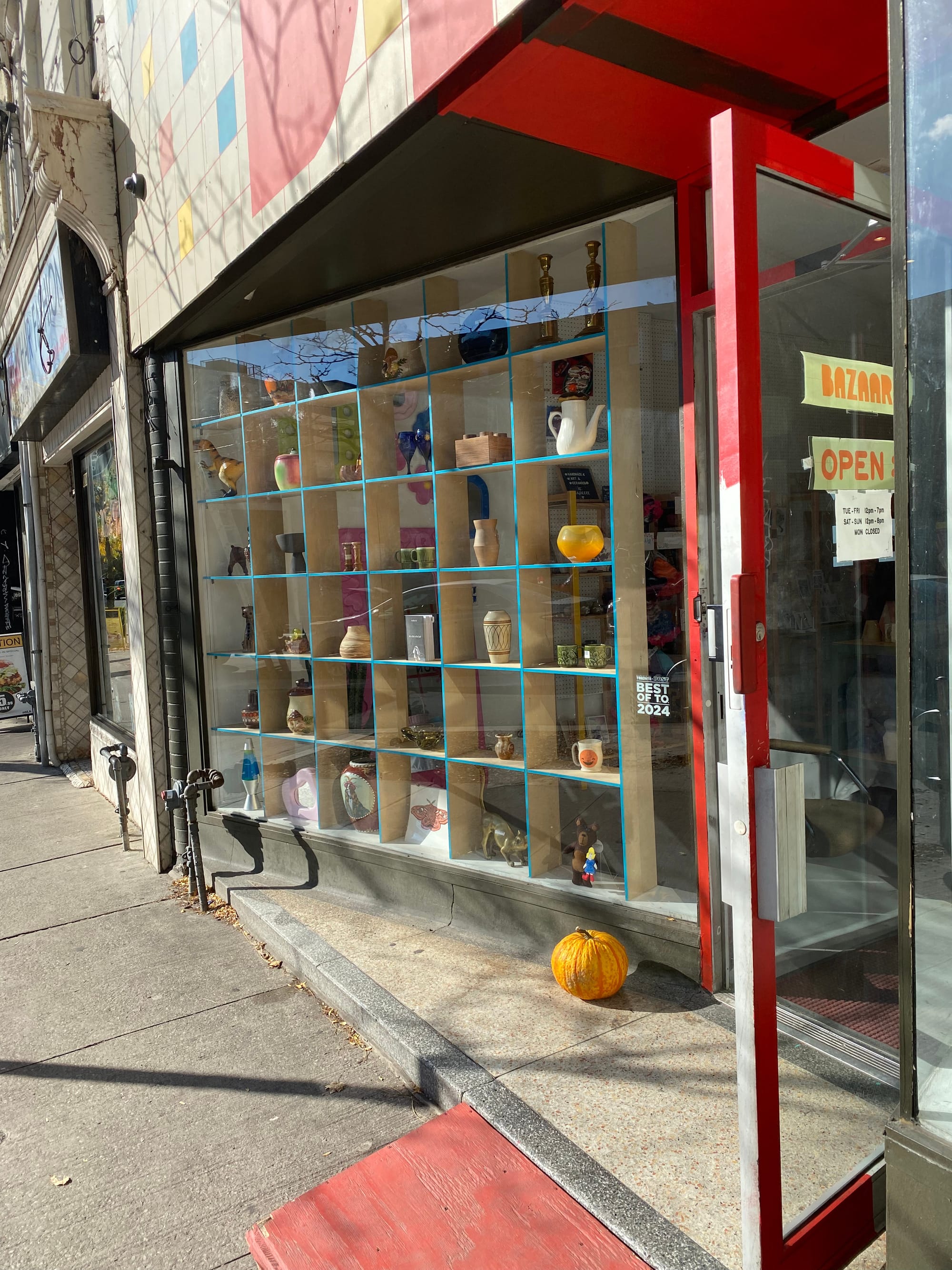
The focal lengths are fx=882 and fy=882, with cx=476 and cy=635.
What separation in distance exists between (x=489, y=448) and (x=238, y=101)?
6.35 feet

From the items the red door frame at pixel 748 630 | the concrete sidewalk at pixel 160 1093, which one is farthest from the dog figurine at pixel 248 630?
the red door frame at pixel 748 630

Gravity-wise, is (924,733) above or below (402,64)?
below

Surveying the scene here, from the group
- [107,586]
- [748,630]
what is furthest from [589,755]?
[107,586]

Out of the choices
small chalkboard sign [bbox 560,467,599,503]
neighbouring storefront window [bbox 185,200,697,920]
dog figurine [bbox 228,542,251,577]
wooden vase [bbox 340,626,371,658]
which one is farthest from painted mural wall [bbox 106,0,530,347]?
wooden vase [bbox 340,626,371,658]

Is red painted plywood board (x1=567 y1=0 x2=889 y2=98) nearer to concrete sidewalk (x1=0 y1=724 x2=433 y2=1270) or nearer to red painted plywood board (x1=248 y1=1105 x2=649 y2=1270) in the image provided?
red painted plywood board (x1=248 y1=1105 x2=649 y2=1270)

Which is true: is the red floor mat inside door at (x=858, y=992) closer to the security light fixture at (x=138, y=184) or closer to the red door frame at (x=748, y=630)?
the red door frame at (x=748, y=630)

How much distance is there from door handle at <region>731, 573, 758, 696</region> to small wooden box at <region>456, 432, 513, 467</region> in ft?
7.72

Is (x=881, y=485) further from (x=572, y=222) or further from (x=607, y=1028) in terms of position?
(x=607, y=1028)

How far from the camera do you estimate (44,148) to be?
534 cm

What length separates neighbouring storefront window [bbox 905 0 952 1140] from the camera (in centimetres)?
171

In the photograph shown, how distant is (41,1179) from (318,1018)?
1128 millimetres

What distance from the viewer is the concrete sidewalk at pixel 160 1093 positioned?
8.19 ft

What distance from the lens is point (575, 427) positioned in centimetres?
364

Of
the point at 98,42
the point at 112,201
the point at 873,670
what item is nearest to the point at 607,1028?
the point at 873,670
